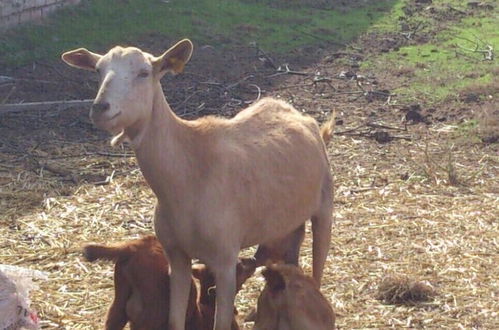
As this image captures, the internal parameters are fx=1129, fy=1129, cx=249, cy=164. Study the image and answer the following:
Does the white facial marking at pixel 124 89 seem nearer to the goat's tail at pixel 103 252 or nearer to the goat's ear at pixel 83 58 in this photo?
the goat's ear at pixel 83 58

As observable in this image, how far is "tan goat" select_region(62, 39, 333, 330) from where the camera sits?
605cm

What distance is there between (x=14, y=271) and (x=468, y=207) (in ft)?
15.5

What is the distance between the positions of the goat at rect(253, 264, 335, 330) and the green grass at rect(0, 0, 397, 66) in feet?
28.0

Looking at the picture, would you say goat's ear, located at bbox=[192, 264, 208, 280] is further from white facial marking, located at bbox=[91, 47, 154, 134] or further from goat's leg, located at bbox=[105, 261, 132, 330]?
white facial marking, located at bbox=[91, 47, 154, 134]

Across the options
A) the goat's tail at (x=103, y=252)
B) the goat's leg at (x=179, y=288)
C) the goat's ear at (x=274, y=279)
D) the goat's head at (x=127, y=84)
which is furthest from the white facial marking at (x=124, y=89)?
the goat's ear at (x=274, y=279)

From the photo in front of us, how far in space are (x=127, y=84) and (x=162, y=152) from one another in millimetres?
566

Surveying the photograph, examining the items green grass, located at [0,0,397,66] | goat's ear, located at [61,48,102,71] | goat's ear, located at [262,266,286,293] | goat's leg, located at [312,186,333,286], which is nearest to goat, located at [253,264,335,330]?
goat's ear, located at [262,266,286,293]

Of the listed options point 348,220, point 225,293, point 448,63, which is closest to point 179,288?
point 225,293

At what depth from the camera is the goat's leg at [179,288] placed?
21.6ft

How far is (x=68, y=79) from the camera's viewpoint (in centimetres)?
1361

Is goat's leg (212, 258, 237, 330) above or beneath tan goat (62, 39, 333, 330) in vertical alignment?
beneath

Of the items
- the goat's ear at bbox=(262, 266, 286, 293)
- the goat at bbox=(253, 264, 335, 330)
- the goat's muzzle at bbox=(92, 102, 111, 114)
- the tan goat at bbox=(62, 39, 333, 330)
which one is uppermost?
the goat's muzzle at bbox=(92, 102, 111, 114)

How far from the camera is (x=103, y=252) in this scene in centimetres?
653

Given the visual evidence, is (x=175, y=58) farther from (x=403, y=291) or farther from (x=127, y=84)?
(x=403, y=291)
